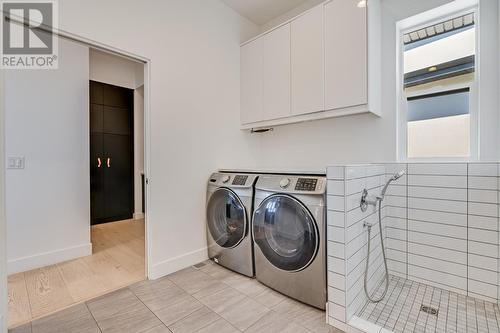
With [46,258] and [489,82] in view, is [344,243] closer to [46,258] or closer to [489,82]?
[489,82]

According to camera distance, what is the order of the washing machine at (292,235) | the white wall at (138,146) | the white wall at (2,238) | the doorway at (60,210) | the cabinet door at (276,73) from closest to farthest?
1. the white wall at (2,238)
2. the washing machine at (292,235)
3. the doorway at (60,210)
4. the cabinet door at (276,73)
5. the white wall at (138,146)

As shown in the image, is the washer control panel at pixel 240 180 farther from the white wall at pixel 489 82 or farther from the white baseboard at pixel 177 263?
the white wall at pixel 489 82

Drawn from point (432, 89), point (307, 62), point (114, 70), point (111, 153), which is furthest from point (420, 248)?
point (114, 70)

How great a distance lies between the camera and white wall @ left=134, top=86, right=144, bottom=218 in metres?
4.19

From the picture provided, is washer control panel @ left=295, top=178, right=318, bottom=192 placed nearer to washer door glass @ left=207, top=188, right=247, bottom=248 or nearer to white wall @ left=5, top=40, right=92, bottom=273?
washer door glass @ left=207, top=188, right=247, bottom=248

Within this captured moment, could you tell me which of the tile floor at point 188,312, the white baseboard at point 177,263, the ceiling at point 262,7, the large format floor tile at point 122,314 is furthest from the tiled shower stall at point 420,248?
the ceiling at point 262,7

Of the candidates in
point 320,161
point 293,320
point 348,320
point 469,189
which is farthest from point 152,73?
point 469,189

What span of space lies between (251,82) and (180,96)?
0.87 metres

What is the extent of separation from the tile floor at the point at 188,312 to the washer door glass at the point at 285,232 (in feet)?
0.98

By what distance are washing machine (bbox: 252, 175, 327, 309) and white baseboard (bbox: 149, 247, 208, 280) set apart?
26.9 inches

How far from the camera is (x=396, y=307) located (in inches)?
62.4

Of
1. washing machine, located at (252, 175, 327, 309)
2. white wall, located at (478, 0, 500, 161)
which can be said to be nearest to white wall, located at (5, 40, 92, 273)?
washing machine, located at (252, 175, 327, 309)

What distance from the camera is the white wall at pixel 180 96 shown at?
1.90 m

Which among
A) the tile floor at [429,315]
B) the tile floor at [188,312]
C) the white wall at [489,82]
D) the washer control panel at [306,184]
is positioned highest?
the white wall at [489,82]
